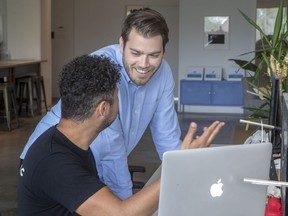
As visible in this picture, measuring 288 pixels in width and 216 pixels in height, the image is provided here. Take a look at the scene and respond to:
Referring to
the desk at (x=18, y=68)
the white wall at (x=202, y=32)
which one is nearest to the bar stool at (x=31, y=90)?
the desk at (x=18, y=68)

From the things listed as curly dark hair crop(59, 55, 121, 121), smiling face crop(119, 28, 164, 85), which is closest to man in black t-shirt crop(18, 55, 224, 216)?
curly dark hair crop(59, 55, 121, 121)

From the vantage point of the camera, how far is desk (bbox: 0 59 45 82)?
840cm

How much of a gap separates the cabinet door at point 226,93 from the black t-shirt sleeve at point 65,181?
8.65 m

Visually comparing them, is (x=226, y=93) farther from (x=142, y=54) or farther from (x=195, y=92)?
(x=142, y=54)

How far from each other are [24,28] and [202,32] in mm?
3298

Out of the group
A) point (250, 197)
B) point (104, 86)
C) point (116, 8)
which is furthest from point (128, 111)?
point (116, 8)

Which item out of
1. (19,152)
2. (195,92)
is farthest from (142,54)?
(195,92)

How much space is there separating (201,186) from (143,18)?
84cm

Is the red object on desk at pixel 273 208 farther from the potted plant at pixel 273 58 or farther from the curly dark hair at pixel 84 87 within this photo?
the potted plant at pixel 273 58

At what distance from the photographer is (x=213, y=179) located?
1.37 metres

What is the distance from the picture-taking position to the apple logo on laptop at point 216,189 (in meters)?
1.38

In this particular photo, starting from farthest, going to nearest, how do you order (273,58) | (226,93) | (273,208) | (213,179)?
(226,93), (273,58), (273,208), (213,179)

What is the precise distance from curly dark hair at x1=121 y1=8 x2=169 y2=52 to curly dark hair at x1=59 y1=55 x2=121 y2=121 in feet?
1.26

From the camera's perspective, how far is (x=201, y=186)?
4.46ft
